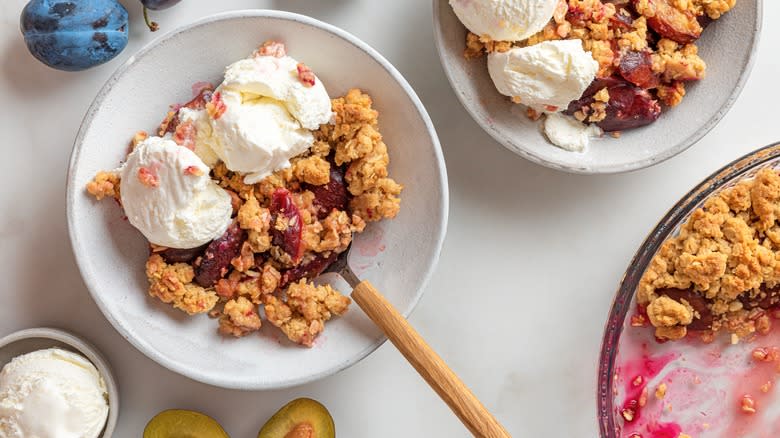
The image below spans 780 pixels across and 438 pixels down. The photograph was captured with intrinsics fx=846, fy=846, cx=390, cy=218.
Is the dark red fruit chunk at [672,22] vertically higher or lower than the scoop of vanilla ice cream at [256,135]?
higher

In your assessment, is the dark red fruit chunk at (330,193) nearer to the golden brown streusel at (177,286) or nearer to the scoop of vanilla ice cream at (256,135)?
the scoop of vanilla ice cream at (256,135)

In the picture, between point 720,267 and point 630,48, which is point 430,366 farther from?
point 630,48

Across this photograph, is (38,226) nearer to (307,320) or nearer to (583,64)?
(307,320)

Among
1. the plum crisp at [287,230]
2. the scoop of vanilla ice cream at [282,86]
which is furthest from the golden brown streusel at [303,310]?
the scoop of vanilla ice cream at [282,86]

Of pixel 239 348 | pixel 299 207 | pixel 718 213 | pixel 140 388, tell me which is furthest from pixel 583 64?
pixel 140 388

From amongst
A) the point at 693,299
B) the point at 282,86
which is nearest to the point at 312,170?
the point at 282,86

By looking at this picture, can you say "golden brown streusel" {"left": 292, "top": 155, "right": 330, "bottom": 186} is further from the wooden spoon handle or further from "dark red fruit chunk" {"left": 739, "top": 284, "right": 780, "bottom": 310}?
"dark red fruit chunk" {"left": 739, "top": 284, "right": 780, "bottom": 310}
